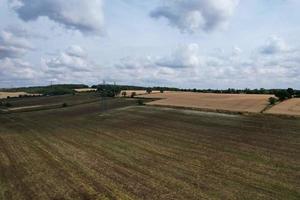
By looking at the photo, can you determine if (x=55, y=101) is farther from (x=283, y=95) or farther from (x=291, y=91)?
(x=291, y=91)

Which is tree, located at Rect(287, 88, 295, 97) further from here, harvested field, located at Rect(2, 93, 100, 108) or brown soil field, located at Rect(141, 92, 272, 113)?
harvested field, located at Rect(2, 93, 100, 108)

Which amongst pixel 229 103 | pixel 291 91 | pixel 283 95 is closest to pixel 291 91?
pixel 291 91

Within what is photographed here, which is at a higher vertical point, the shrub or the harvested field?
the shrub

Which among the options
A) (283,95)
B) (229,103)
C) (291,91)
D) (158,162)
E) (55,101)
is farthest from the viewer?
(55,101)

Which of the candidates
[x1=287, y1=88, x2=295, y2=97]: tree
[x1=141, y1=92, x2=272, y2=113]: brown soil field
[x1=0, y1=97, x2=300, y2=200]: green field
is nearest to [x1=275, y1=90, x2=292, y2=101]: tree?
[x1=287, y1=88, x2=295, y2=97]: tree

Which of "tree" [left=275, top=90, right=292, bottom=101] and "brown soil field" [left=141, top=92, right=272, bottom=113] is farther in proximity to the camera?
"tree" [left=275, top=90, right=292, bottom=101]

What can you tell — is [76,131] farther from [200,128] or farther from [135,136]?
[200,128]

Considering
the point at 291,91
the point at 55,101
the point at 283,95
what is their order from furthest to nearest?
the point at 55,101, the point at 291,91, the point at 283,95

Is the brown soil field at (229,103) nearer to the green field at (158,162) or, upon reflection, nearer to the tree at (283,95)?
the tree at (283,95)
